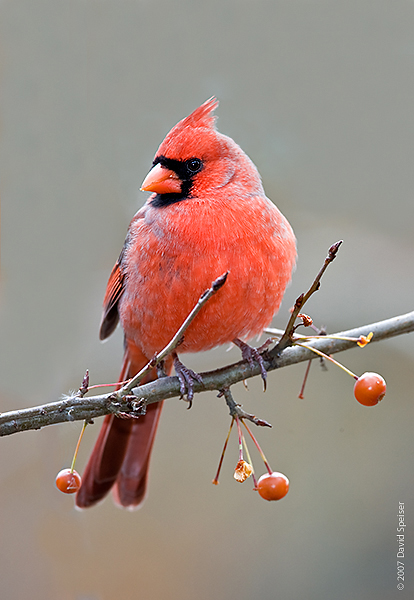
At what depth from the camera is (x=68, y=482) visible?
198cm

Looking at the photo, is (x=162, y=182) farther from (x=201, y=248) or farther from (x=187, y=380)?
(x=187, y=380)

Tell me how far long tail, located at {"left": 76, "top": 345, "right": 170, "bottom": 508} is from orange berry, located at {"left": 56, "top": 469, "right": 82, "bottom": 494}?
90cm

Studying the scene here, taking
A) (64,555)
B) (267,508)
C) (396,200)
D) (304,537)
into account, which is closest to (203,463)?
(267,508)

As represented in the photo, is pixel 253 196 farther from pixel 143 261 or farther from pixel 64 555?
pixel 64 555

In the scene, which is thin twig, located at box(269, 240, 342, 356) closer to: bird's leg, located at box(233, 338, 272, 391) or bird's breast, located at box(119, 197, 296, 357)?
bird's leg, located at box(233, 338, 272, 391)

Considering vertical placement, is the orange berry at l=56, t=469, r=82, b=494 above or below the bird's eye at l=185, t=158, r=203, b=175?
below

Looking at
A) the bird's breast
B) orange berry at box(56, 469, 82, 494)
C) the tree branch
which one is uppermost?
the bird's breast

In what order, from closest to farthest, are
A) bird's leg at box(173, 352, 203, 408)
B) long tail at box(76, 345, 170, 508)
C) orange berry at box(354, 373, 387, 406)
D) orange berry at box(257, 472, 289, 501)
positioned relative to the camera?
1. orange berry at box(354, 373, 387, 406)
2. orange berry at box(257, 472, 289, 501)
3. bird's leg at box(173, 352, 203, 408)
4. long tail at box(76, 345, 170, 508)

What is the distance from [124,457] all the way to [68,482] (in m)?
1.01

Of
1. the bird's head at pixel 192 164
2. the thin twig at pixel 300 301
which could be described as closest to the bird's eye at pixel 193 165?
the bird's head at pixel 192 164

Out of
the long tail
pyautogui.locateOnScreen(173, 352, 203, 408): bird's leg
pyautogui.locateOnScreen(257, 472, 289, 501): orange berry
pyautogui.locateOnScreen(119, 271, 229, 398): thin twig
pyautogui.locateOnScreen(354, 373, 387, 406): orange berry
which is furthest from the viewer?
the long tail

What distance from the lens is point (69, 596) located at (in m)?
3.78

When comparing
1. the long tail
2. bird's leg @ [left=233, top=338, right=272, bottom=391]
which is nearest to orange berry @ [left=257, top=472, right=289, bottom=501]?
bird's leg @ [left=233, top=338, right=272, bottom=391]

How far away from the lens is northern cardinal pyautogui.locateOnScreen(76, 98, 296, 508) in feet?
7.34
